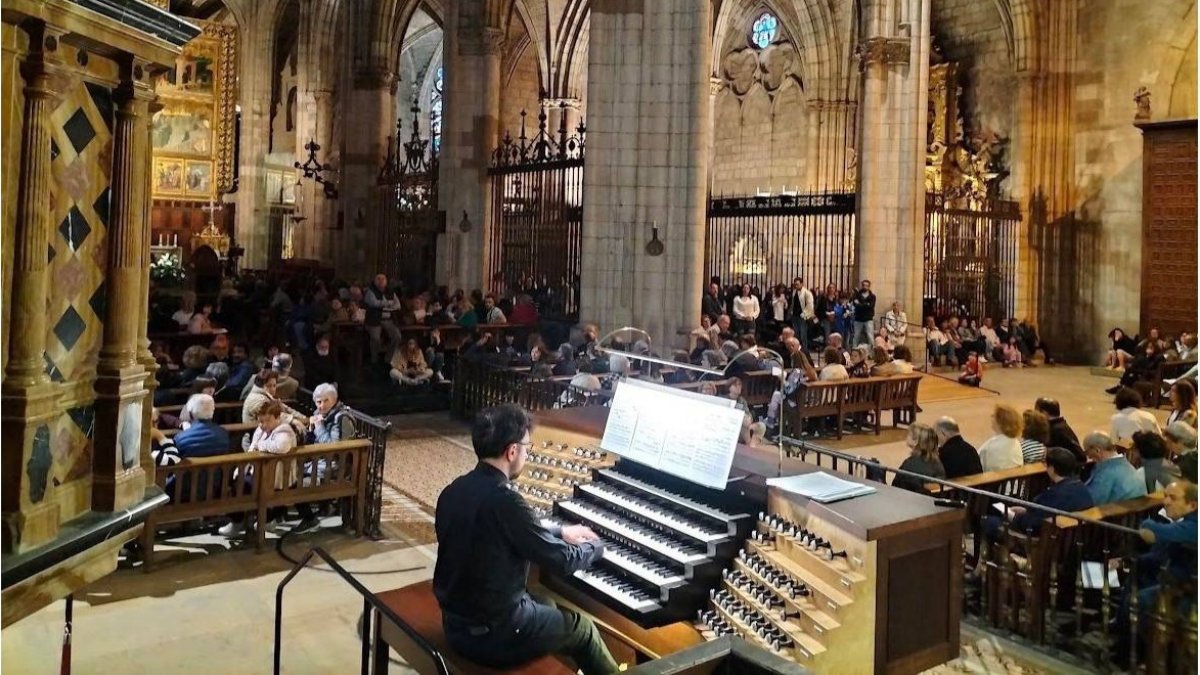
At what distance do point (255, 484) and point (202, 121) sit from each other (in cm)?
2298

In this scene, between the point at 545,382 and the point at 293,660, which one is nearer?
the point at 293,660

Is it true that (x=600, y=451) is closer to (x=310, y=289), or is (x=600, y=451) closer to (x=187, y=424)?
(x=187, y=424)

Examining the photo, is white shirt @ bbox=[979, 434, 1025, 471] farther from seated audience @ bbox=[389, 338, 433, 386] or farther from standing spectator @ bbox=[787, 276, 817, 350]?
standing spectator @ bbox=[787, 276, 817, 350]

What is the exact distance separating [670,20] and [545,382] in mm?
5111

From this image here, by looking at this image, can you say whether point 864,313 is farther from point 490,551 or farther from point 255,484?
point 490,551

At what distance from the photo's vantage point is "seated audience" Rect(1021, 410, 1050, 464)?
267 inches

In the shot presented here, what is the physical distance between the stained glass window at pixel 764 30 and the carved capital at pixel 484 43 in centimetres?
977

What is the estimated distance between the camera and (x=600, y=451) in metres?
5.34

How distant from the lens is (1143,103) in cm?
1784

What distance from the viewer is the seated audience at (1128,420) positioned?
22.8 ft

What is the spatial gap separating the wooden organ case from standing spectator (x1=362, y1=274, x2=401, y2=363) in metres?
8.71

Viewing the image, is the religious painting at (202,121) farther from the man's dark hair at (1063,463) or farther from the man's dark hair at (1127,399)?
the man's dark hair at (1063,463)

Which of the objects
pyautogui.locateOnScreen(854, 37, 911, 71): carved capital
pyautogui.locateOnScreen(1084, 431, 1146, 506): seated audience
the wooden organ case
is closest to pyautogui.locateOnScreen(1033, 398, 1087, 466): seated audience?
pyautogui.locateOnScreen(1084, 431, 1146, 506): seated audience

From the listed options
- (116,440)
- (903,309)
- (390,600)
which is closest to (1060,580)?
(390,600)
